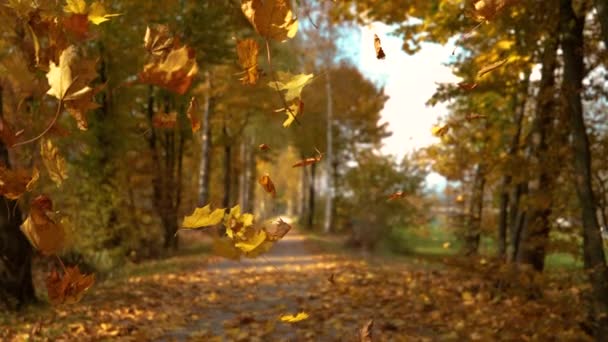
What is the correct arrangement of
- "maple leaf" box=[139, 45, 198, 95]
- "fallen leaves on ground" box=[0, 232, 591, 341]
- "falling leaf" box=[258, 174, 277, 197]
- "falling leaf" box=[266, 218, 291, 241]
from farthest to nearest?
"fallen leaves on ground" box=[0, 232, 591, 341] < "falling leaf" box=[258, 174, 277, 197] < "falling leaf" box=[266, 218, 291, 241] < "maple leaf" box=[139, 45, 198, 95]

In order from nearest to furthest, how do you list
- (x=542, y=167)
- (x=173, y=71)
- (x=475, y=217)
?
(x=173, y=71) < (x=542, y=167) < (x=475, y=217)

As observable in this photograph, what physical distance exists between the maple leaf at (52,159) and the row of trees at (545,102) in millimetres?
2206

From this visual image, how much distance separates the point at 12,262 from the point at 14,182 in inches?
192

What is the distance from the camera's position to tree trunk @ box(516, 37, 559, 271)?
6.46 metres

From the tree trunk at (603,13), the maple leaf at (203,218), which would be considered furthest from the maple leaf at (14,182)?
the tree trunk at (603,13)

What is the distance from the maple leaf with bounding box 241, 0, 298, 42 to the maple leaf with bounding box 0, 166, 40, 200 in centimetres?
91

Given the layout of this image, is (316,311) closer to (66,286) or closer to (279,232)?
(279,232)

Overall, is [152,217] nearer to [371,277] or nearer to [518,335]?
[371,277]

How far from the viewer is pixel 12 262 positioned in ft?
20.2

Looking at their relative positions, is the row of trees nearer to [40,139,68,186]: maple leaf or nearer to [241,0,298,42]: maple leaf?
[241,0,298,42]: maple leaf

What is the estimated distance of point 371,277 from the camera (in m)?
9.04

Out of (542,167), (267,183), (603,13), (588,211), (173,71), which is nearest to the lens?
(173,71)

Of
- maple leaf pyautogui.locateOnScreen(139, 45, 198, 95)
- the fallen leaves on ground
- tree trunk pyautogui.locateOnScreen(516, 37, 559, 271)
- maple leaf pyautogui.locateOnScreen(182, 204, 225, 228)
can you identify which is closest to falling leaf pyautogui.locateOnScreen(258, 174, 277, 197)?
maple leaf pyautogui.locateOnScreen(182, 204, 225, 228)

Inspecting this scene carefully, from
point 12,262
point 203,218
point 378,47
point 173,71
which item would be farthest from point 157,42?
point 12,262
